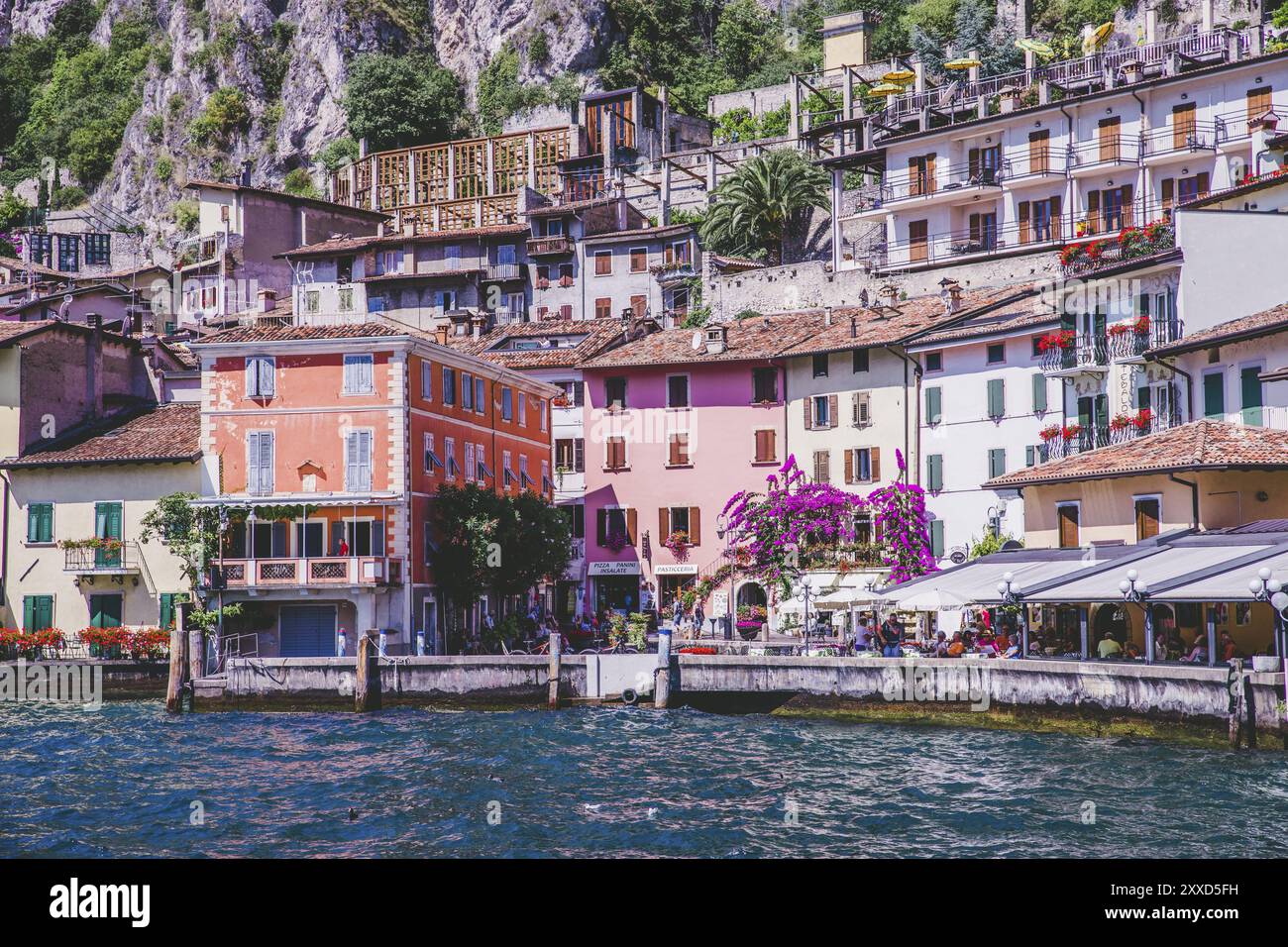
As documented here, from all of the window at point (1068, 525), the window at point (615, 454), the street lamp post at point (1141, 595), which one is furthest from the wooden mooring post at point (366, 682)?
the window at point (615, 454)

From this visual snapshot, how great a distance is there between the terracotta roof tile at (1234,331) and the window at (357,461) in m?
20.2

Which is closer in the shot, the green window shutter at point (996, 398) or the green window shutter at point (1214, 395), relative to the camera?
the green window shutter at point (1214, 395)

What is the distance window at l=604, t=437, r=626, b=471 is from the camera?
56719 millimetres

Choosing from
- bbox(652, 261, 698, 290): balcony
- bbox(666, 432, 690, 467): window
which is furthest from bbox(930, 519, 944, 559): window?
bbox(652, 261, 698, 290): balcony

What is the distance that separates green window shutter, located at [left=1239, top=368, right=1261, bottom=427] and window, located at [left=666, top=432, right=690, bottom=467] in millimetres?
22411

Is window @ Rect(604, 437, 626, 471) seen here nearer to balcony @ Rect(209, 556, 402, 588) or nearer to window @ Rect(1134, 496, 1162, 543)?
balcony @ Rect(209, 556, 402, 588)

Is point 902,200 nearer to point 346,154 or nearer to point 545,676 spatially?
point 545,676

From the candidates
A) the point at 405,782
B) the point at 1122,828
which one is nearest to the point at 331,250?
the point at 405,782

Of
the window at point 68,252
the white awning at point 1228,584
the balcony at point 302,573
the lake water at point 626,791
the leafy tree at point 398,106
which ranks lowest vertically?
the lake water at point 626,791

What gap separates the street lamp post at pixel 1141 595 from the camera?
93.9ft

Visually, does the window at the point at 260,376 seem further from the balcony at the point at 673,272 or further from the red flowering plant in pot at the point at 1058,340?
the balcony at the point at 673,272

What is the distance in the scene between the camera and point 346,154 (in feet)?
330
